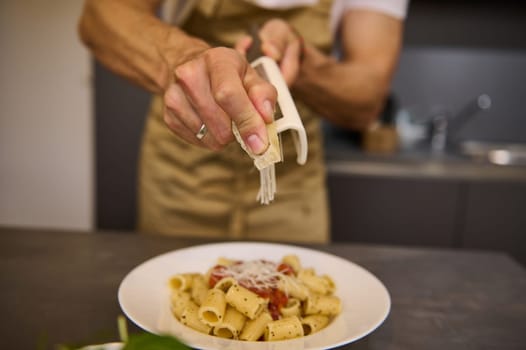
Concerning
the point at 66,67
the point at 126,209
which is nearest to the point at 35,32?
the point at 66,67

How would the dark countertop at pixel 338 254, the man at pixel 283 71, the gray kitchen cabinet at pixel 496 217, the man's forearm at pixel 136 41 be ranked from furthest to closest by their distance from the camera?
the gray kitchen cabinet at pixel 496 217 → the man at pixel 283 71 → the man's forearm at pixel 136 41 → the dark countertop at pixel 338 254

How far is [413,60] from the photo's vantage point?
8.09 ft

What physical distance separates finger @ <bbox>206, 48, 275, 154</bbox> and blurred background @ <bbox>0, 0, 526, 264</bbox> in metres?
1.40

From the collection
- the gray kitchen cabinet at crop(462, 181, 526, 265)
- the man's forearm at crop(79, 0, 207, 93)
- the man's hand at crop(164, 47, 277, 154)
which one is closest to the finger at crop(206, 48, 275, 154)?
the man's hand at crop(164, 47, 277, 154)

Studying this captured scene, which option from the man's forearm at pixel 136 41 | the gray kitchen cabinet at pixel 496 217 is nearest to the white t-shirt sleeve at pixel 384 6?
the man's forearm at pixel 136 41

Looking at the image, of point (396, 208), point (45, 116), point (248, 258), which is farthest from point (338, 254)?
point (45, 116)

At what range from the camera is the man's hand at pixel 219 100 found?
620 millimetres

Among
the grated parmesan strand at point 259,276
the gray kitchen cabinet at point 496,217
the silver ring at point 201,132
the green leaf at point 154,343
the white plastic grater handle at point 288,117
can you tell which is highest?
the white plastic grater handle at point 288,117

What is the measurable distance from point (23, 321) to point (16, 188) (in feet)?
6.94

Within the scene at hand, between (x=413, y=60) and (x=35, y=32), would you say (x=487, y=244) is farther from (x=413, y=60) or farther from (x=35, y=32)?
(x=35, y=32)

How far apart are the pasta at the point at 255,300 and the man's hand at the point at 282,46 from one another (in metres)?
0.32

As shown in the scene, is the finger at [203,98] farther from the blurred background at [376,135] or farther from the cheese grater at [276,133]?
the blurred background at [376,135]

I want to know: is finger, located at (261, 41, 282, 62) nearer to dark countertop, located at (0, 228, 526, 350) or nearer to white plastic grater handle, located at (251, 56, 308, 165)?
white plastic grater handle, located at (251, 56, 308, 165)

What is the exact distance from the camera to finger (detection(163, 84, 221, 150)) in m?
0.72
